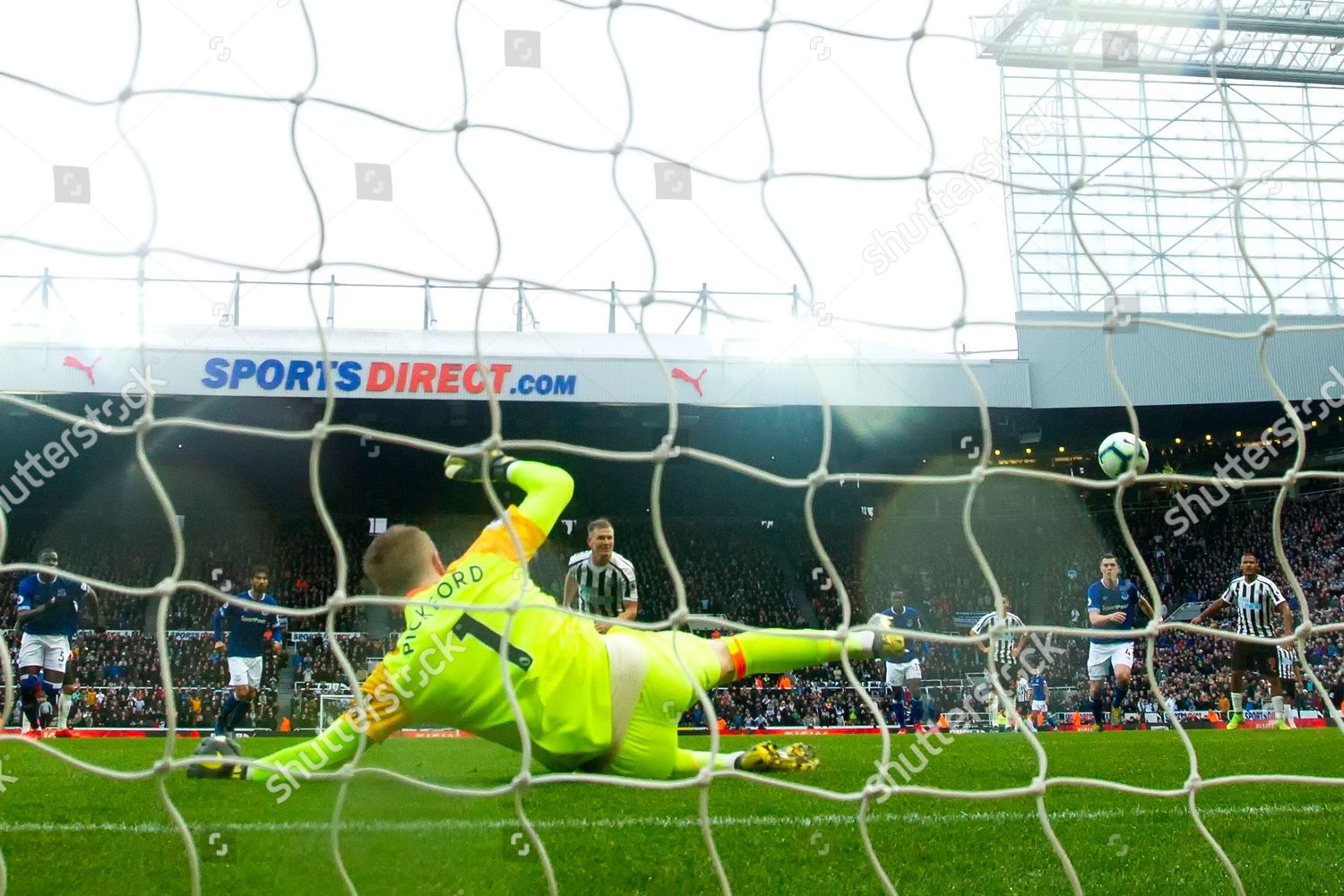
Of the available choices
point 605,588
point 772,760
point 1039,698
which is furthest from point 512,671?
point 1039,698

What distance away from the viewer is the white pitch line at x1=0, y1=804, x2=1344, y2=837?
3428mm

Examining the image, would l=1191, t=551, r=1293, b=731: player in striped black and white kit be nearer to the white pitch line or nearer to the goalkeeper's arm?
the white pitch line

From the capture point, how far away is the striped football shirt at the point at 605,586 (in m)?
7.64

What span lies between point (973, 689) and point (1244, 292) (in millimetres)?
16911

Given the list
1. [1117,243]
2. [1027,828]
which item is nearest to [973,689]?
[1027,828]

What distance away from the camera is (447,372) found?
1739 cm

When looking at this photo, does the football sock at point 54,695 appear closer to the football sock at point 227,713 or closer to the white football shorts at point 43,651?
the white football shorts at point 43,651

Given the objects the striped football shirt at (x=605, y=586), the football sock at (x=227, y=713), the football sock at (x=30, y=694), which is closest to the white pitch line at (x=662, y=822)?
the striped football shirt at (x=605, y=586)

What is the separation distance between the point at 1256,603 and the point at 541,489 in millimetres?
8232

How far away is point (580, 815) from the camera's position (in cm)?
392

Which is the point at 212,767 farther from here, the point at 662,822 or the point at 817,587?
the point at 817,587

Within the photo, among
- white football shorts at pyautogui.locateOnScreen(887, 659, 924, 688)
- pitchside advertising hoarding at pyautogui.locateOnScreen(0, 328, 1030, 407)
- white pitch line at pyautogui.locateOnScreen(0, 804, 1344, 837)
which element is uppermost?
pitchside advertising hoarding at pyautogui.locateOnScreen(0, 328, 1030, 407)

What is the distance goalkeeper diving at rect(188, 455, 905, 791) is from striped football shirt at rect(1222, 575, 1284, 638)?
7.21m

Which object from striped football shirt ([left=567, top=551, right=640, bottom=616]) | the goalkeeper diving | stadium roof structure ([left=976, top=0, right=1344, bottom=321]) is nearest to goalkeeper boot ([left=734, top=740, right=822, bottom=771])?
the goalkeeper diving
